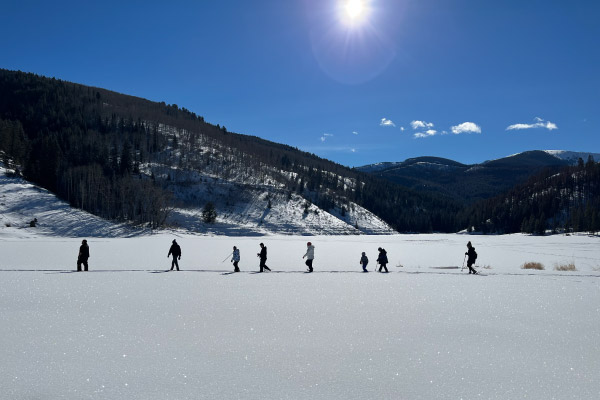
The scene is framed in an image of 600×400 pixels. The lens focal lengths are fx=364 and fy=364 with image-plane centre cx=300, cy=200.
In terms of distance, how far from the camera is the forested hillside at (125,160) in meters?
88.6

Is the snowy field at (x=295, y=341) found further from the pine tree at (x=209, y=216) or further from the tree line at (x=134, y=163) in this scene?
the pine tree at (x=209, y=216)

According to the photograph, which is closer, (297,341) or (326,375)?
(326,375)

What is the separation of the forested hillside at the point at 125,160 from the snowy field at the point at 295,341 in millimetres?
70902

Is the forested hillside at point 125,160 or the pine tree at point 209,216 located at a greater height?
the forested hillside at point 125,160

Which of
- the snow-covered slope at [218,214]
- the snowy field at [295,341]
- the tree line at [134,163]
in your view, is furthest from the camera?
the tree line at [134,163]

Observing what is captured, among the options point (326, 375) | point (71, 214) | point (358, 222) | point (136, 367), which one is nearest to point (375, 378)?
point (326, 375)

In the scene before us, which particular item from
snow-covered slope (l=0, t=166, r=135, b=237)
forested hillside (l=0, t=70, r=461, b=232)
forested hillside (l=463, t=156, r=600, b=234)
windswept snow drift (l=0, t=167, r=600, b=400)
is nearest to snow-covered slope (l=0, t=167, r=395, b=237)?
snow-covered slope (l=0, t=166, r=135, b=237)

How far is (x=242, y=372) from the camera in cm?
629

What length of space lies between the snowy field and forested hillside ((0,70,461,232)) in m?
70.9

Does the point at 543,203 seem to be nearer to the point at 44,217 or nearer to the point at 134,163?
the point at 134,163

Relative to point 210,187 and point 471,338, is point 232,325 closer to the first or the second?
point 471,338

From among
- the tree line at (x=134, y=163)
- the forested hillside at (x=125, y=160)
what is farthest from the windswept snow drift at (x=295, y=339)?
the tree line at (x=134, y=163)

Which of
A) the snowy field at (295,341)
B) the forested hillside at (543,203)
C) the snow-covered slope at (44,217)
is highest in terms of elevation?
the forested hillside at (543,203)

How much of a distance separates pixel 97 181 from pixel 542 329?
3879 inches
